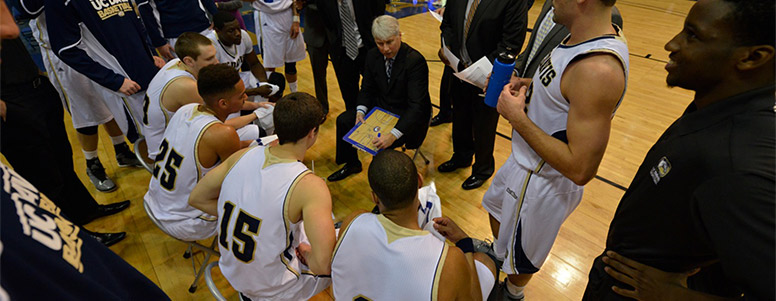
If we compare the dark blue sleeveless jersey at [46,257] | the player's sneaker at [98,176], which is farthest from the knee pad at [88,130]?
the dark blue sleeveless jersey at [46,257]

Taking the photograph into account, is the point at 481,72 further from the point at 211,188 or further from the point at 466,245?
the point at 211,188

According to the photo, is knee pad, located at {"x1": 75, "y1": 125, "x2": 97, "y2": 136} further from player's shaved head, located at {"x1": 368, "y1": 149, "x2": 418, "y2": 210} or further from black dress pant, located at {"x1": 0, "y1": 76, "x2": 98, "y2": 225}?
player's shaved head, located at {"x1": 368, "y1": 149, "x2": 418, "y2": 210}

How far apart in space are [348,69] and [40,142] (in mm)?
2755

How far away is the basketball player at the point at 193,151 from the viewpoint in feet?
7.39

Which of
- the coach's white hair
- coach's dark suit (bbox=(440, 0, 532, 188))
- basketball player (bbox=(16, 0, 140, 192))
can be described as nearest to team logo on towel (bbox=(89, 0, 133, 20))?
basketball player (bbox=(16, 0, 140, 192))

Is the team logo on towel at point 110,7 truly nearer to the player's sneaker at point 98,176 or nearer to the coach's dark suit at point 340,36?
the player's sneaker at point 98,176

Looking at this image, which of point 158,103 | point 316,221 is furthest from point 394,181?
point 158,103

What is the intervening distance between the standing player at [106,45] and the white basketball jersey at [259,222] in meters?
2.19

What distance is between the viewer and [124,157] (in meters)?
4.05

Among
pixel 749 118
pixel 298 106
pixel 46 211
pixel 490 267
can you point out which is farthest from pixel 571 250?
pixel 46 211

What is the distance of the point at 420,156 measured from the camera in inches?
164

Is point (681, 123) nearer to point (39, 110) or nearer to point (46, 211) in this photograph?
point (46, 211)

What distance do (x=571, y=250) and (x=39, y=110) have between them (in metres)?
4.18

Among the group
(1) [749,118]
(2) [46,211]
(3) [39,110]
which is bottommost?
(3) [39,110]
